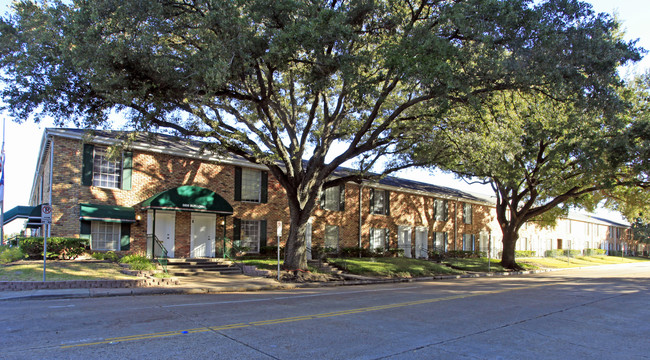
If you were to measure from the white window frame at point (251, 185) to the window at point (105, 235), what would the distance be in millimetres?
6539

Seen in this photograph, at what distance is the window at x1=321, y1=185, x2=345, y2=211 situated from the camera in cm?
2722

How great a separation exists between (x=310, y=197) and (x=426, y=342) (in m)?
11.6

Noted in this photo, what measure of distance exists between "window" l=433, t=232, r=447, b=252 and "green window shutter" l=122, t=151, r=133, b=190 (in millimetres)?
24788

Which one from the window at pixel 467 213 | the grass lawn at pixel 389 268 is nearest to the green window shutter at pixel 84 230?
the grass lawn at pixel 389 268

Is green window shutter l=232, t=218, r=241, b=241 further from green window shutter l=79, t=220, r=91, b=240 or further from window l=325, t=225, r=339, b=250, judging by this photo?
green window shutter l=79, t=220, r=91, b=240

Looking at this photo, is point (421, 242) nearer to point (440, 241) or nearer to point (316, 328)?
point (440, 241)

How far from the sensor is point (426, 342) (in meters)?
7.20

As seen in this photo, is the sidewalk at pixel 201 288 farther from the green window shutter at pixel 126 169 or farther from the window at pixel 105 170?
the window at pixel 105 170

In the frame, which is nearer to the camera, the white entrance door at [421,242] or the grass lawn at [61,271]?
the grass lawn at [61,271]

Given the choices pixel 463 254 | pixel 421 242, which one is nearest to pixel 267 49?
pixel 421 242

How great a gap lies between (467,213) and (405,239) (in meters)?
9.65

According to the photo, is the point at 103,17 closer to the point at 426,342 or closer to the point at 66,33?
the point at 66,33

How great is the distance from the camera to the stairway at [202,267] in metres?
17.9

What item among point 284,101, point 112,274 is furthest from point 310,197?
point 112,274
